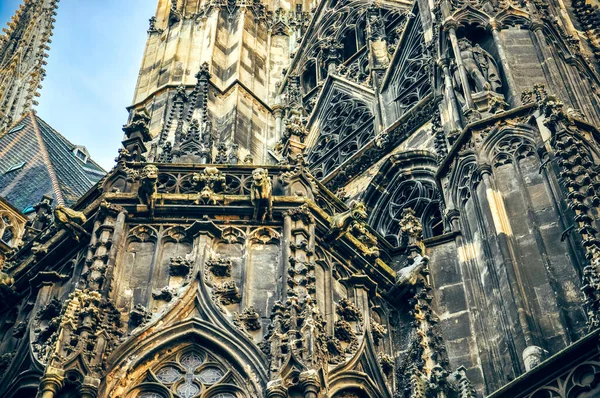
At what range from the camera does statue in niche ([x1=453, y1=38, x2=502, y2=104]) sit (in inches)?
669

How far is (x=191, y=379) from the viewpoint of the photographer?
13031 millimetres

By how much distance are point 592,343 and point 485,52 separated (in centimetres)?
702

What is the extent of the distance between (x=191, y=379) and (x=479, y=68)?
696 centimetres

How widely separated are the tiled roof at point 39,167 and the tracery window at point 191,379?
14.5m

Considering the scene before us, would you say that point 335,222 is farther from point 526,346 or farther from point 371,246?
point 526,346

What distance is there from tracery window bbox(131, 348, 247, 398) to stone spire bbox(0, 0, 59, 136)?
81.1ft

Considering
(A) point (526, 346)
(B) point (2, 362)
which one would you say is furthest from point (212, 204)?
(A) point (526, 346)

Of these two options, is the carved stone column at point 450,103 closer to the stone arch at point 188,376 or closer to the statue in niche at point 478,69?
the statue in niche at point 478,69

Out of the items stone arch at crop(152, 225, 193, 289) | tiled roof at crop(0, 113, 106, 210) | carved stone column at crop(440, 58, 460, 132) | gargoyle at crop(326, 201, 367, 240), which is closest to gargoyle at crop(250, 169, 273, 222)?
gargoyle at crop(326, 201, 367, 240)

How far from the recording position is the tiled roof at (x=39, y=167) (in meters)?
28.6

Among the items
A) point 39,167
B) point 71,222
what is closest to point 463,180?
point 71,222

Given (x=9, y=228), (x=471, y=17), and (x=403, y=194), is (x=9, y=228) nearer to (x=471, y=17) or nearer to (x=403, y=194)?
(x=403, y=194)

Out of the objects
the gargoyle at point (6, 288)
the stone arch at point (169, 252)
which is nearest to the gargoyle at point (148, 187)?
the stone arch at point (169, 252)

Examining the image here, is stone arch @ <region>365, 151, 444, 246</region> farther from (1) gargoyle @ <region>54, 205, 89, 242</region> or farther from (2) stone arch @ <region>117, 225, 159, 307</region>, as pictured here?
(1) gargoyle @ <region>54, 205, 89, 242</region>
